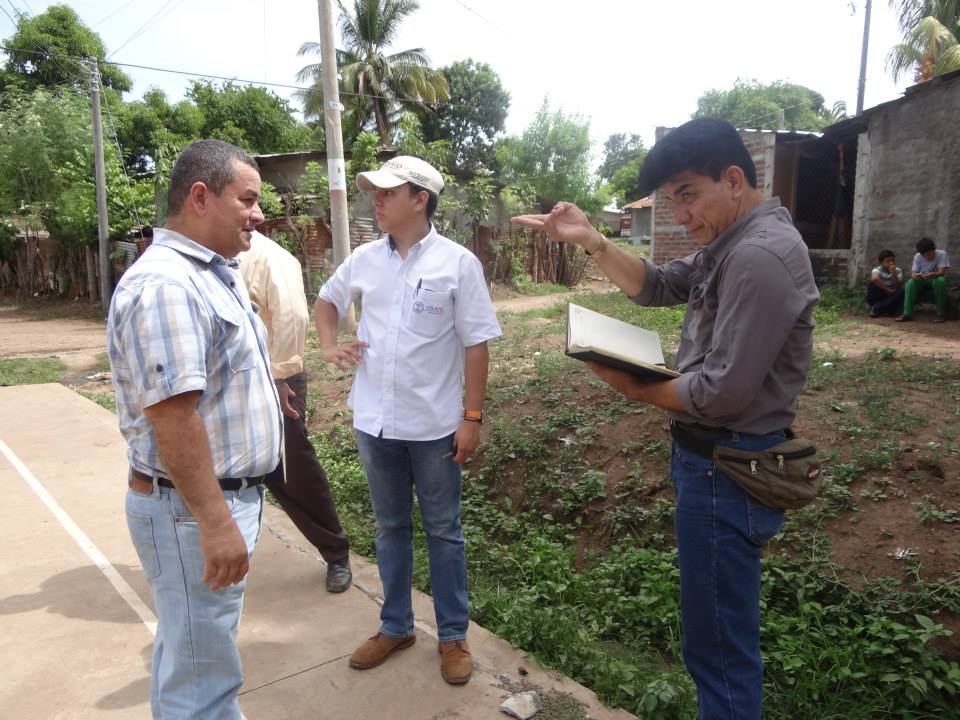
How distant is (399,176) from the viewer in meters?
2.51

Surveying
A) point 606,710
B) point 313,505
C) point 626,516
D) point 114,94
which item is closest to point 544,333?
point 626,516

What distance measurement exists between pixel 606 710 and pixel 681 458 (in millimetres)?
1075

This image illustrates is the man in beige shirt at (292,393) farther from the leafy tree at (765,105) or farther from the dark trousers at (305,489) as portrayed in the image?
the leafy tree at (765,105)

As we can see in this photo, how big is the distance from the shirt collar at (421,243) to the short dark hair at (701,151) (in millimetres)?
1015

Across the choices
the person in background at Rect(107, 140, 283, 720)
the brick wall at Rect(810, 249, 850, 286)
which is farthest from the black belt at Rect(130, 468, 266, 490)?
the brick wall at Rect(810, 249, 850, 286)

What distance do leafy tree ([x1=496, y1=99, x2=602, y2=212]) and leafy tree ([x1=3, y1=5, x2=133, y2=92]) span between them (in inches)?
622

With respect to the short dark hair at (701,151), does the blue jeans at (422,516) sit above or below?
below

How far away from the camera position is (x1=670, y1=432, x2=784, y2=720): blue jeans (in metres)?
1.80

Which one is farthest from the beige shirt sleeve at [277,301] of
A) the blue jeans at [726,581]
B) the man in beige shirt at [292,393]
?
the blue jeans at [726,581]

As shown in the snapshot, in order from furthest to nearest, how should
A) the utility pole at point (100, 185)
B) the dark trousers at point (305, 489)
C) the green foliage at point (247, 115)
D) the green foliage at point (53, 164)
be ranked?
the green foliage at point (247, 115) < the green foliage at point (53, 164) < the utility pole at point (100, 185) < the dark trousers at point (305, 489)

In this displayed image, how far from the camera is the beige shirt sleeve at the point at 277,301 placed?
3.14m

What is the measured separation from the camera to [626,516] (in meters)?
3.75

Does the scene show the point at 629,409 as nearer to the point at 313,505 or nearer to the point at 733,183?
the point at 313,505

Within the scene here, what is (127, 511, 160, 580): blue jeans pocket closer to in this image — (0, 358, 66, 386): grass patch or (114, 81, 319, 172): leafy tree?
(0, 358, 66, 386): grass patch
